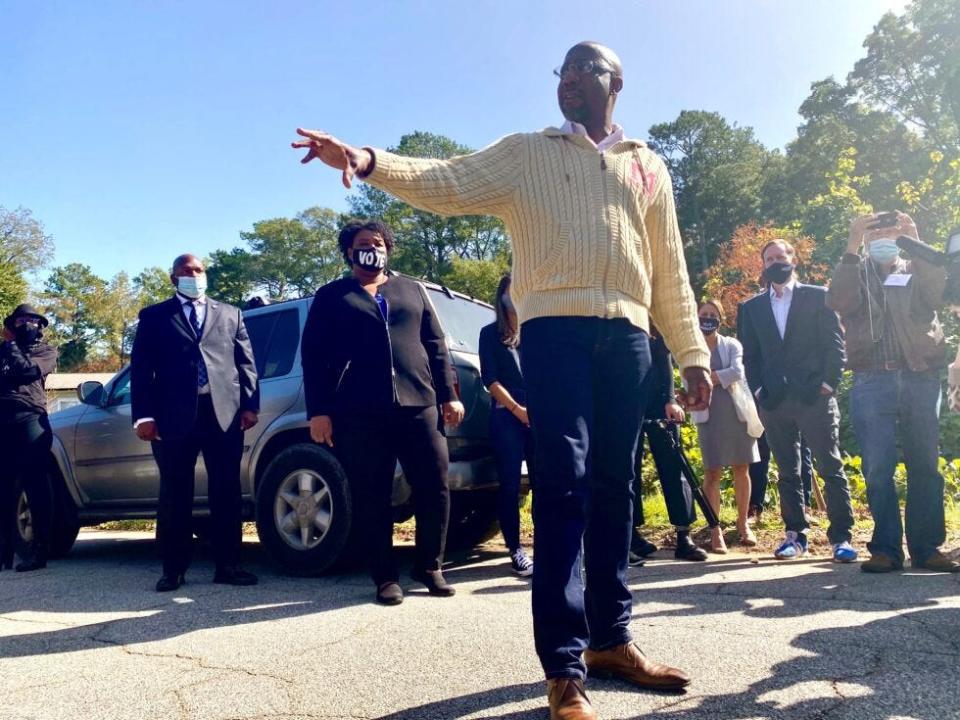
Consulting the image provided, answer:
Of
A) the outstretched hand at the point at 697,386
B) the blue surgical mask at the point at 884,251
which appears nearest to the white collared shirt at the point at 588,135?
the outstretched hand at the point at 697,386

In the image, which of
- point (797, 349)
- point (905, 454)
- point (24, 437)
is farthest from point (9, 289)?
point (905, 454)

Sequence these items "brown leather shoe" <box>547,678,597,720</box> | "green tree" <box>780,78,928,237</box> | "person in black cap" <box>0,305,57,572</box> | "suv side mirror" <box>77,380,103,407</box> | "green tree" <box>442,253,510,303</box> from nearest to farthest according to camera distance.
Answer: "brown leather shoe" <box>547,678,597,720</box>, "person in black cap" <box>0,305,57,572</box>, "suv side mirror" <box>77,380,103,407</box>, "green tree" <box>780,78,928,237</box>, "green tree" <box>442,253,510,303</box>

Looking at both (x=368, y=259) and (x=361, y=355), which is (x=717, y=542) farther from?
(x=368, y=259)

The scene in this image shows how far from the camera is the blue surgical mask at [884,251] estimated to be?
4.90 m

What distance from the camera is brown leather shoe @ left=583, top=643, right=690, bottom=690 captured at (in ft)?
8.40

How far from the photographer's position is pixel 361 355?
4.33 m

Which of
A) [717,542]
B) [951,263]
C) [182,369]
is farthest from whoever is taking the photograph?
[717,542]

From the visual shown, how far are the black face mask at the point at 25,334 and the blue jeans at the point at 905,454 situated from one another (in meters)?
5.90

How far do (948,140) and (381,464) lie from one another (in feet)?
131

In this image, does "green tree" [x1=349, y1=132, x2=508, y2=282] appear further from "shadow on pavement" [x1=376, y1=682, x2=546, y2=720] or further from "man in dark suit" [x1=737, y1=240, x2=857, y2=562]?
"shadow on pavement" [x1=376, y1=682, x2=546, y2=720]

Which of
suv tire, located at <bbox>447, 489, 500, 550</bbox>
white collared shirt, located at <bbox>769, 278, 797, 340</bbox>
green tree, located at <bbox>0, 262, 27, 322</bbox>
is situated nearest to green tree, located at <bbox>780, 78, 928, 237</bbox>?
white collared shirt, located at <bbox>769, 278, 797, 340</bbox>

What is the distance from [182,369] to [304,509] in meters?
1.12

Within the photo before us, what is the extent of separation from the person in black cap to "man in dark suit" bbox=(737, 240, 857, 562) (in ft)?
17.2

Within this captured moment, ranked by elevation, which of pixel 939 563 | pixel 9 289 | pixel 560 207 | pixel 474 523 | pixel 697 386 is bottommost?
pixel 939 563
